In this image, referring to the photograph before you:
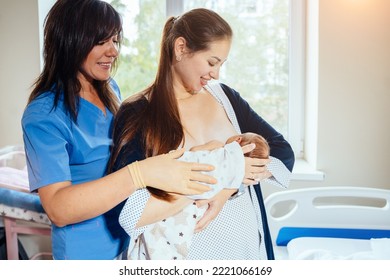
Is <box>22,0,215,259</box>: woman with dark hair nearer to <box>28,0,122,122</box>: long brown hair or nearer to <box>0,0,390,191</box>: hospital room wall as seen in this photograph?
<box>28,0,122,122</box>: long brown hair

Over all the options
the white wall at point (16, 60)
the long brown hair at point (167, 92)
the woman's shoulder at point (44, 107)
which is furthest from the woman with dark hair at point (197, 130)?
the white wall at point (16, 60)

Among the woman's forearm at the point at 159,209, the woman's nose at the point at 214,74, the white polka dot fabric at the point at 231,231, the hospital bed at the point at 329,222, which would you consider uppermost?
the woman's nose at the point at 214,74

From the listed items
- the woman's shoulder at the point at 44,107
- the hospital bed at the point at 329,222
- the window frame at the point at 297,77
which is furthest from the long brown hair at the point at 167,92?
the hospital bed at the point at 329,222

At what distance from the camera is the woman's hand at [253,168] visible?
73 cm

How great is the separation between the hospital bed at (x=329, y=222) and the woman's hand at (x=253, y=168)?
24cm

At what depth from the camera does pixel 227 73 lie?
896 mm

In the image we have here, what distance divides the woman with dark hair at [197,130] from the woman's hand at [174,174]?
22mm

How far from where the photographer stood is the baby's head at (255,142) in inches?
28.8

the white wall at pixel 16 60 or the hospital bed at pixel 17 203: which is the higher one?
Answer: the white wall at pixel 16 60

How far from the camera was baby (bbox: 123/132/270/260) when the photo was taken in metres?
0.70

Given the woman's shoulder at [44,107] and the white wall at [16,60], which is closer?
the woman's shoulder at [44,107]

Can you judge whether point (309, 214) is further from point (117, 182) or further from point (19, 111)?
point (19, 111)

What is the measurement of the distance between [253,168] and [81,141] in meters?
0.30

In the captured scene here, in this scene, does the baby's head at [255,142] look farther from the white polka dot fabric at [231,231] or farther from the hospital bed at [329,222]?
the hospital bed at [329,222]
